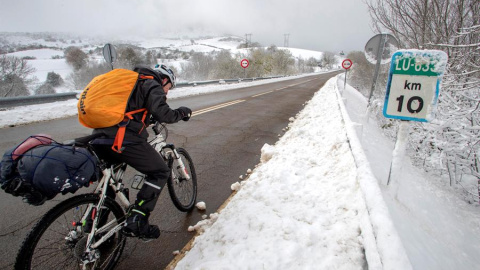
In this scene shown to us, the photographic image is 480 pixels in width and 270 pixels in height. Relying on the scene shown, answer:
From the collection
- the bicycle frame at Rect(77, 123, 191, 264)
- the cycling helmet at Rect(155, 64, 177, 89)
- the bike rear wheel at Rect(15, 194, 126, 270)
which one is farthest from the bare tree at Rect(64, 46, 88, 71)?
the bike rear wheel at Rect(15, 194, 126, 270)

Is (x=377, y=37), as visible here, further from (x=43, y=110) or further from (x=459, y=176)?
(x=43, y=110)

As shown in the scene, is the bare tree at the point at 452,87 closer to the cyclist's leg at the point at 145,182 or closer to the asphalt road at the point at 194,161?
the asphalt road at the point at 194,161

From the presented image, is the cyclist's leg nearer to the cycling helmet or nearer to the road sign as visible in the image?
the cycling helmet

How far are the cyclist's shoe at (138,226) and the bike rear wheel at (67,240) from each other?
0.13 meters

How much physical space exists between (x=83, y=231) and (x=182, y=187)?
1.42 metres

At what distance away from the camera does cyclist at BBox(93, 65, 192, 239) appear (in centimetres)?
217

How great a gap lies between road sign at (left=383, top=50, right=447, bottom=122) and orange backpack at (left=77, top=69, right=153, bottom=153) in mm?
2664

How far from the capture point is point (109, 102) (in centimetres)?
196

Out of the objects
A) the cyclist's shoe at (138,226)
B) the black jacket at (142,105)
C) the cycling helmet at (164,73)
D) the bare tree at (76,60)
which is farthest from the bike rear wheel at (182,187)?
the bare tree at (76,60)

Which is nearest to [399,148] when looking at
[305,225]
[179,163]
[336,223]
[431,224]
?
[431,224]

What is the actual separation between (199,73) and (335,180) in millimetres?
66116

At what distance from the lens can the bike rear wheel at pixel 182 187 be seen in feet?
10.2

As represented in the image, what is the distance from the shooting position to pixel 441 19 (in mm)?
5945

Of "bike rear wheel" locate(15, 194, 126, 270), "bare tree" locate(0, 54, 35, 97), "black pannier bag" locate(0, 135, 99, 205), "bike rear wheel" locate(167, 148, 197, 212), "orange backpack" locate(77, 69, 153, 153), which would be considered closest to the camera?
"black pannier bag" locate(0, 135, 99, 205)
